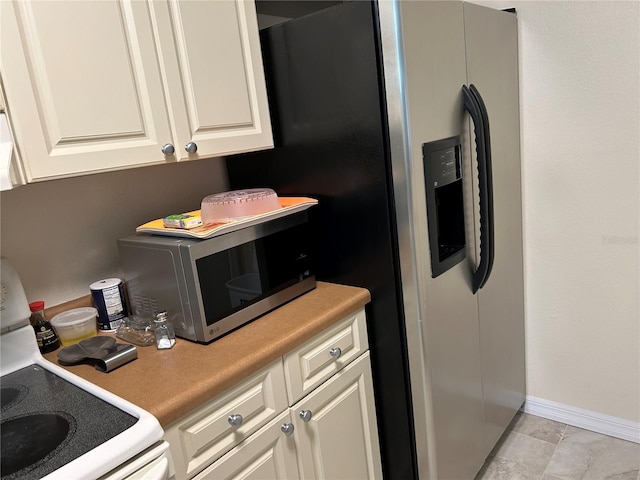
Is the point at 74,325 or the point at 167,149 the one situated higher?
the point at 167,149

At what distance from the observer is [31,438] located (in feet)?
3.07

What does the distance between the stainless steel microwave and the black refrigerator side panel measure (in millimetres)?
133

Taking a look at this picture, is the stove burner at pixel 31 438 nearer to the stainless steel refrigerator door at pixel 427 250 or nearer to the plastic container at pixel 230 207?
the plastic container at pixel 230 207

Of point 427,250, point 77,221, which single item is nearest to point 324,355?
point 427,250

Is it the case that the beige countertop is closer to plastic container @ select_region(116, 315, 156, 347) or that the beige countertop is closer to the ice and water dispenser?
plastic container @ select_region(116, 315, 156, 347)

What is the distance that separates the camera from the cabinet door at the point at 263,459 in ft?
3.70

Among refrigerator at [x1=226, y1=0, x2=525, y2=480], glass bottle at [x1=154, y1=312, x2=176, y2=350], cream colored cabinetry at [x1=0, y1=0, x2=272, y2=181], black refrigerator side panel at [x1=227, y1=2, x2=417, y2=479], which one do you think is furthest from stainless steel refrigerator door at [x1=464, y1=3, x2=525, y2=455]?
glass bottle at [x1=154, y1=312, x2=176, y2=350]

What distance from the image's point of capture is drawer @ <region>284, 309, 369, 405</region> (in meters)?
1.30

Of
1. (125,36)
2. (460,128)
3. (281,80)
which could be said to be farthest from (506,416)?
(125,36)

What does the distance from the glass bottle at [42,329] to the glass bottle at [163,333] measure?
11.2 inches

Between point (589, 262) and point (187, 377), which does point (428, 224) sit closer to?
point (187, 377)

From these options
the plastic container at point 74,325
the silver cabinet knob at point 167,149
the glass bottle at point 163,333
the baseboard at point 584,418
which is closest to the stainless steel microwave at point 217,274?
the glass bottle at point 163,333

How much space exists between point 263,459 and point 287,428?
0.09 meters

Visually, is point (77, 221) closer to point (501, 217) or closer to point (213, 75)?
point (213, 75)
